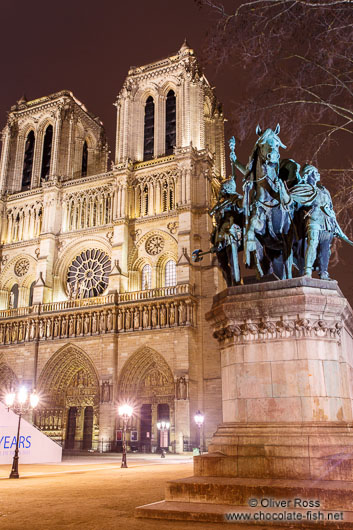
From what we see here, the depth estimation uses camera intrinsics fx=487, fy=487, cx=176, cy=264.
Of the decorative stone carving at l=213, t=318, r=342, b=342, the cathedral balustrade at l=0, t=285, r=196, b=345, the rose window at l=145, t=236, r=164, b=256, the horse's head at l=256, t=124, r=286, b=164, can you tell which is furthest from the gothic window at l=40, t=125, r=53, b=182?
the decorative stone carving at l=213, t=318, r=342, b=342

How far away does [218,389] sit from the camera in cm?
2875

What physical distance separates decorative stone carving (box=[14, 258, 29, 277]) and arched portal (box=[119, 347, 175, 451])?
12.7 meters

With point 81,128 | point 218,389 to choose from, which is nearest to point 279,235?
point 218,389

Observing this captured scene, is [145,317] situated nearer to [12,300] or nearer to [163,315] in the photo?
[163,315]

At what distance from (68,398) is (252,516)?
3005cm

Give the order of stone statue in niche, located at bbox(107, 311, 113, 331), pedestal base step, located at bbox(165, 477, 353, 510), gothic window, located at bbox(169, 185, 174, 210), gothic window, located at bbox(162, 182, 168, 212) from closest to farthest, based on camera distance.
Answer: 1. pedestal base step, located at bbox(165, 477, 353, 510)
2. stone statue in niche, located at bbox(107, 311, 113, 331)
3. gothic window, located at bbox(169, 185, 174, 210)
4. gothic window, located at bbox(162, 182, 168, 212)

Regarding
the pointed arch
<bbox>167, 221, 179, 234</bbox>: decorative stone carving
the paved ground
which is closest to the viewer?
the paved ground

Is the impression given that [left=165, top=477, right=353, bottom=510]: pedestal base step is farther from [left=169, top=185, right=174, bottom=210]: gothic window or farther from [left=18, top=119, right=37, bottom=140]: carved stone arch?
[left=18, top=119, right=37, bottom=140]: carved stone arch

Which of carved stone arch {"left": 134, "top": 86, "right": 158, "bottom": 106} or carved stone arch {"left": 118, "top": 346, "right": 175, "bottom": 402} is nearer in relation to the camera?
carved stone arch {"left": 118, "top": 346, "right": 175, "bottom": 402}

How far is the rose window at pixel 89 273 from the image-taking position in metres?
35.4

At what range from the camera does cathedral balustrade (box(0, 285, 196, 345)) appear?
30.0 m

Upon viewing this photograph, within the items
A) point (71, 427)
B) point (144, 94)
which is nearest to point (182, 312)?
point (71, 427)

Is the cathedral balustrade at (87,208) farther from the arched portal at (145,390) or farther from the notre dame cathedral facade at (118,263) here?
the arched portal at (145,390)

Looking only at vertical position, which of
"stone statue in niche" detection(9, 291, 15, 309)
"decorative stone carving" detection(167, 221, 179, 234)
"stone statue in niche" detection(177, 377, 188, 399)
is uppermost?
"decorative stone carving" detection(167, 221, 179, 234)
